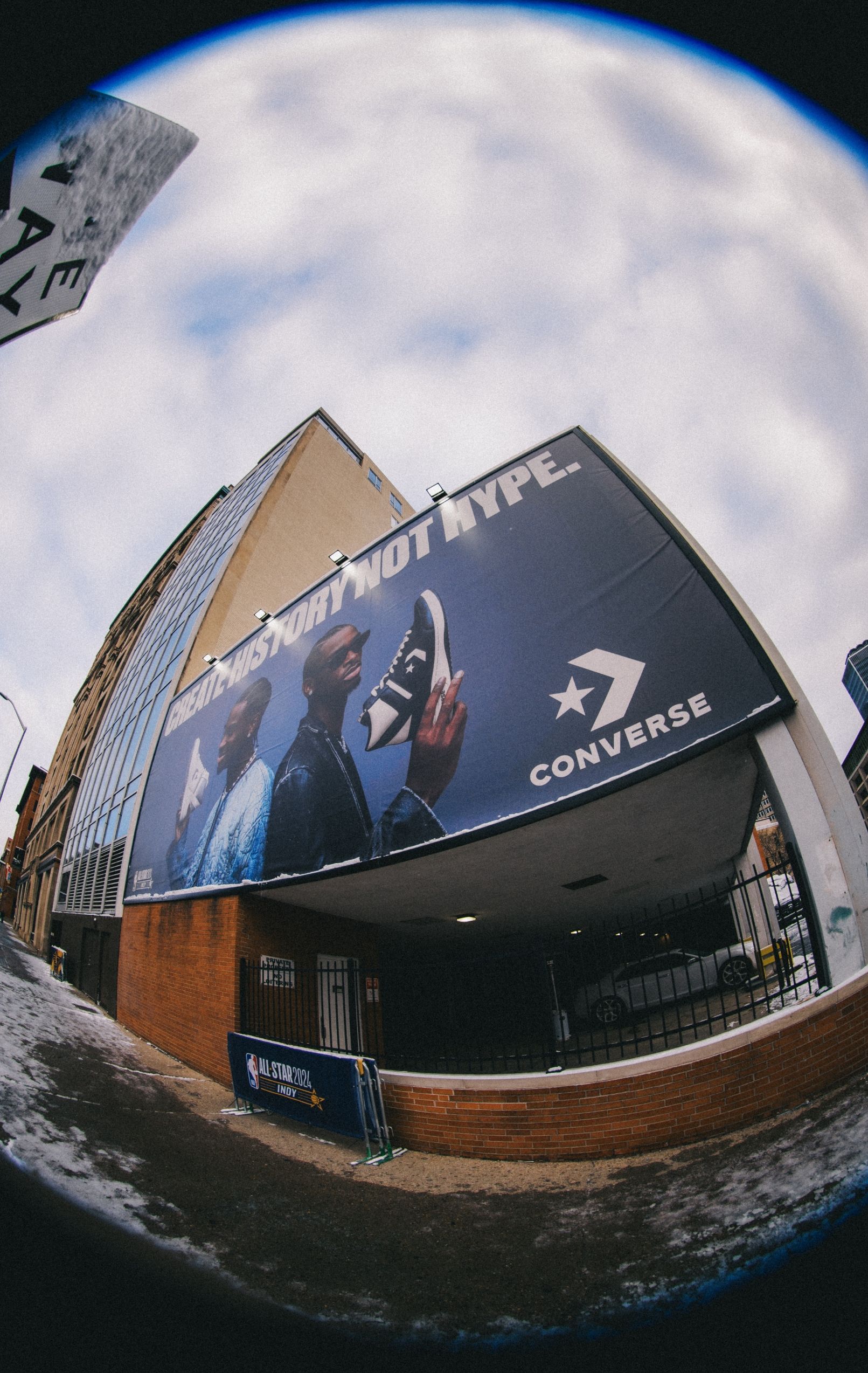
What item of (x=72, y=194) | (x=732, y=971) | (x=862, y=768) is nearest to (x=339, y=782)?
(x=72, y=194)

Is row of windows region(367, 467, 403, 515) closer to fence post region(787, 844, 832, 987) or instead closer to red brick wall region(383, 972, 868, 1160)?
fence post region(787, 844, 832, 987)

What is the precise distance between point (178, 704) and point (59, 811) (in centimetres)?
1963

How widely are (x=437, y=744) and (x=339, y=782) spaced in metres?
1.90

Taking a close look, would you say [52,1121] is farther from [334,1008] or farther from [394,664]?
[394,664]

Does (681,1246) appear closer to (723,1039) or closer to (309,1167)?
(723,1039)

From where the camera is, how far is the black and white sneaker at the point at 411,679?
22.8 feet

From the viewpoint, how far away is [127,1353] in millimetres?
1495

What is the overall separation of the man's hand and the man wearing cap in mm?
10

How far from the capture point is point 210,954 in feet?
28.2

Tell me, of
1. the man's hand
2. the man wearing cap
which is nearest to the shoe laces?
the man wearing cap

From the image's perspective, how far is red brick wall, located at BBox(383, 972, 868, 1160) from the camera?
13.0 ft

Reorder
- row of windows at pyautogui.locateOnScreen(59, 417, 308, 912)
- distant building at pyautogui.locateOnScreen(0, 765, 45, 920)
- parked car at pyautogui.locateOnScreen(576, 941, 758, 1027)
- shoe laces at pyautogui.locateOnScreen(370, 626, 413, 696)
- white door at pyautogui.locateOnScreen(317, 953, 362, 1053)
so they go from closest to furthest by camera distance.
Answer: shoe laces at pyautogui.locateOnScreen(370, 626, 413, 696) < white door at pyautogui.locateOnScreen(317, 953, 362, 1053) < parked car at pyautogui.locateOnScreen(576, 941, 758, 1027) < row of windows at pyautogui.locateOnScreen(59, 417, 308, 912) < distant building at pyautogui.locateOnScreen(0, 765, 45, 920)

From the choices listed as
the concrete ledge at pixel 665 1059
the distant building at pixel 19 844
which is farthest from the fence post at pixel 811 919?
the distant building at pixel 19 844

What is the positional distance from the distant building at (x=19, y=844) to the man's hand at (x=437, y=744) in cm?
4671
